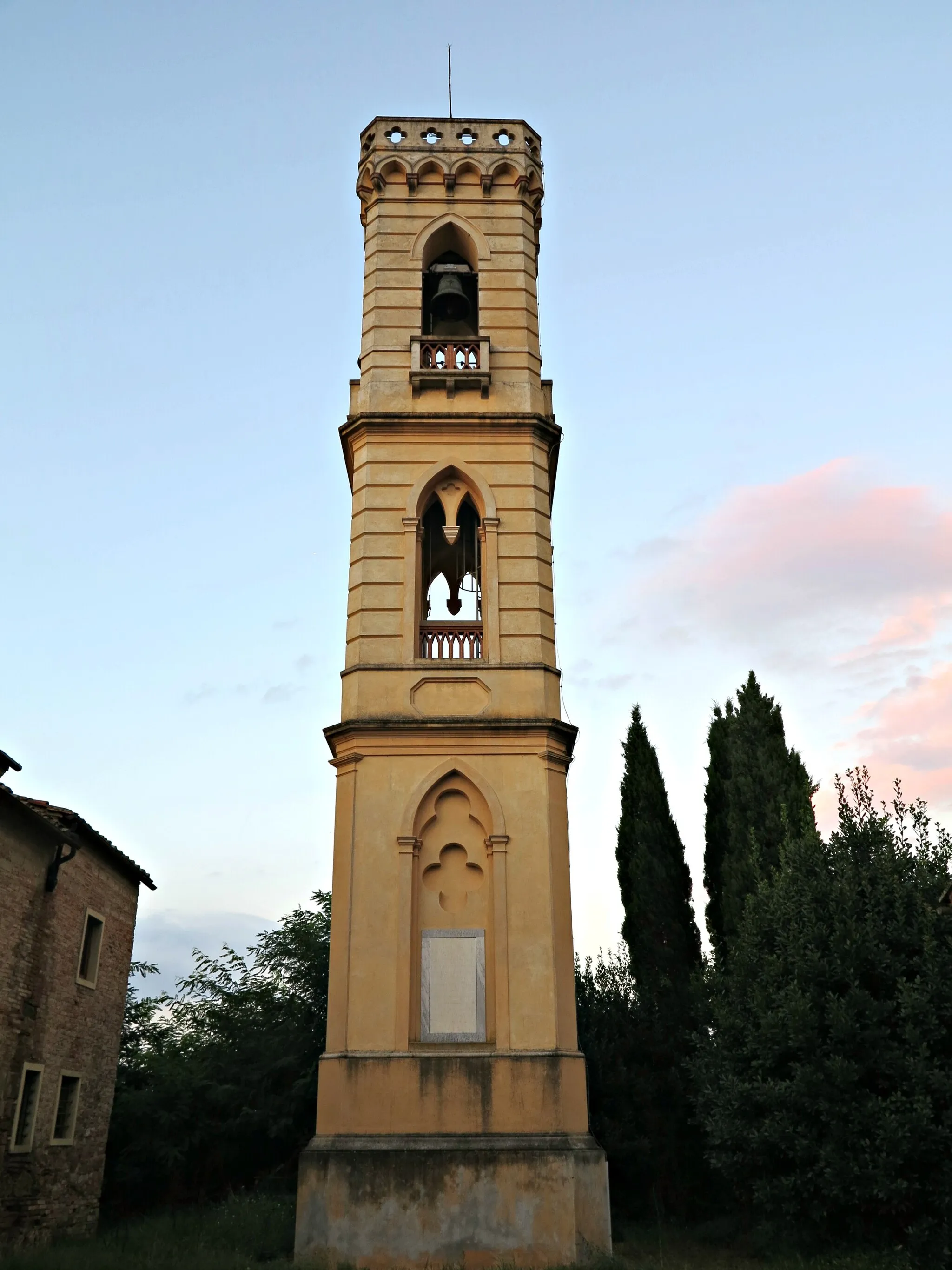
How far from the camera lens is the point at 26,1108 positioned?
56.7 feet

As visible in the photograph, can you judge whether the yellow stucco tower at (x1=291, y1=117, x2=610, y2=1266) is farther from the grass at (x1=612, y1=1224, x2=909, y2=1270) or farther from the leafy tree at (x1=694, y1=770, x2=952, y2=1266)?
the leafy tree at (x1=694, y1=770, x2=952, y2=1266)

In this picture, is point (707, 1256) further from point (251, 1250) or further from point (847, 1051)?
point (251, 1250)

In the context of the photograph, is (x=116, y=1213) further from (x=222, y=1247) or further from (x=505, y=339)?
(x=505, y=339)

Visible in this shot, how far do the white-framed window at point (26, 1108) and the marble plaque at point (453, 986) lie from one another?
6421 millimetres

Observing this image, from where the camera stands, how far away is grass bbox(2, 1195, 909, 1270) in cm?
1352

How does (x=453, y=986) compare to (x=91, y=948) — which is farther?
(x=91, y=948)

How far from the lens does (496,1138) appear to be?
47.2 ft

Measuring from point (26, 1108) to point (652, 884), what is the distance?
39.6 ft

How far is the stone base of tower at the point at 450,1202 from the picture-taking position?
542 inches

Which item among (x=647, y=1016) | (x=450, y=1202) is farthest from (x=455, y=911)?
(x=647, y=1016)

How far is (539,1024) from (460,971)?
1266 mm

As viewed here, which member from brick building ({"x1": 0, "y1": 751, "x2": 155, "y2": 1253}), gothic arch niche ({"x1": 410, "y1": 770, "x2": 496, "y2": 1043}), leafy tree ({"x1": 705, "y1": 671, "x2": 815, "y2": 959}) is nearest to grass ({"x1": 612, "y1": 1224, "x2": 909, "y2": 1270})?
gothic arch niche ({"x1": 410, "y1": 770, "x2": 496, "y2": 1043})

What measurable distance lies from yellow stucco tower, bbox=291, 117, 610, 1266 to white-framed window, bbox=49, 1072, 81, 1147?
20.6ft

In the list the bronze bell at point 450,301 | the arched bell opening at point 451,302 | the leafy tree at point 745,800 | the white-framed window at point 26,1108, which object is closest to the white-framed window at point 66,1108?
the white-framed window at point 26,1108
